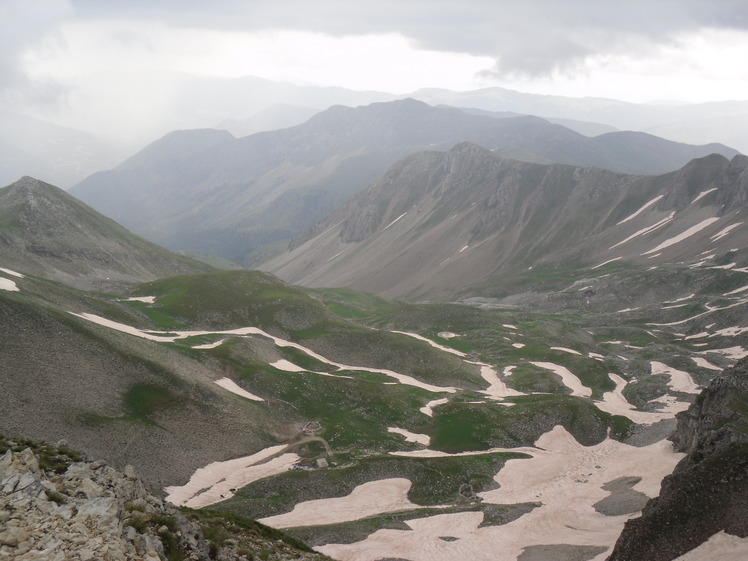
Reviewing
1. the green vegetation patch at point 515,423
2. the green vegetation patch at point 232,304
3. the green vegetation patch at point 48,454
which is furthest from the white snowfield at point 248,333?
the green vegetation patch at point 48,454

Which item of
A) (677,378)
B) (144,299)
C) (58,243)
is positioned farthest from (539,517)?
(58,243)

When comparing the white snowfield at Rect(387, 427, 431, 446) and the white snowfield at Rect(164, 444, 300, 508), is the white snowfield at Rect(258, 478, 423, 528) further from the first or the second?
the white snowfield at Rect(387, 427, 431, 446)

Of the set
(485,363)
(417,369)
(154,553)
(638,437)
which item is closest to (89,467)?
(154,553)

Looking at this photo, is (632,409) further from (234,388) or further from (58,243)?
(58,243)

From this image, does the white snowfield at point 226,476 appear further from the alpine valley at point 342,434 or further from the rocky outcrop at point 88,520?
the rocky outcrop at point 88,520

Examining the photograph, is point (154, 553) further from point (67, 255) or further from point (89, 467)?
point (67, 255)

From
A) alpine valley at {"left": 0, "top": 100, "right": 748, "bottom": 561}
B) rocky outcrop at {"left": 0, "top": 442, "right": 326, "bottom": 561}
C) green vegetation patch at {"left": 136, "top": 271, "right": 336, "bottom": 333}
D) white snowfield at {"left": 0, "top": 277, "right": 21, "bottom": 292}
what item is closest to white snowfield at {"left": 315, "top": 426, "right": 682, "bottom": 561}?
alpine valley at {"left": 0, "top": 100, "right": 748, "bottom": 561}
